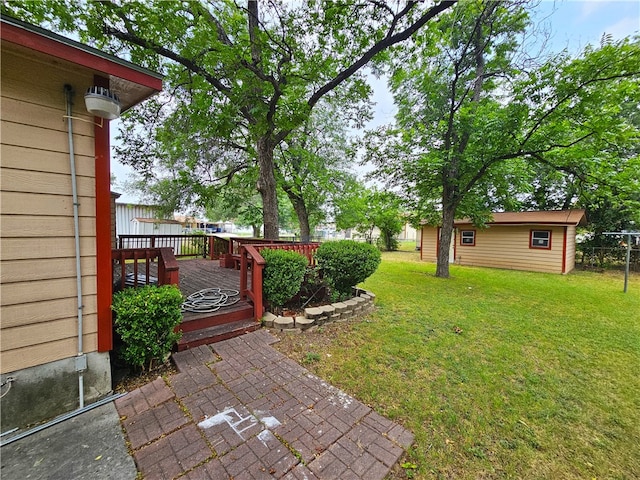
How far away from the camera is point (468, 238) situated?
12.8 metres

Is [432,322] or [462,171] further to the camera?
[462,171]

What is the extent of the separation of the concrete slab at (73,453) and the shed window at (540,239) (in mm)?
14232

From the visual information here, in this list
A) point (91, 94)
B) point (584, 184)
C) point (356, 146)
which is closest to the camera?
point (91, 94)

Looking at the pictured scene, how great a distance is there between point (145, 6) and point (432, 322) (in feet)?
23.1

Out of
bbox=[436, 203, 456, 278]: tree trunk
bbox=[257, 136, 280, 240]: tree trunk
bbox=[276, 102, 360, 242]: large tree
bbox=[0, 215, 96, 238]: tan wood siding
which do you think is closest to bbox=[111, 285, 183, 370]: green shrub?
bbox=[0, 215, 96, 238]: tan wood siding

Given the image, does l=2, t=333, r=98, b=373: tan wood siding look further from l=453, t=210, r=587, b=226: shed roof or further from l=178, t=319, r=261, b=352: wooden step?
l=453, t=210, r=587, b=226: shed roof

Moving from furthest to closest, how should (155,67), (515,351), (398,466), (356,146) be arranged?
1. (356,146)
2. (155,67)
3. (515,351)
4. (398,466)

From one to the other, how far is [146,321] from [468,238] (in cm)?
1402

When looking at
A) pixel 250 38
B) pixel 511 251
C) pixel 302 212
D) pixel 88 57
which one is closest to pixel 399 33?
pixel 250 38

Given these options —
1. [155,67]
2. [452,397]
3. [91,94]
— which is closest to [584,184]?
[452,397]

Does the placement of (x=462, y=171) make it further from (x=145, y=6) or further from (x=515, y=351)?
→ (x=145, y=6)

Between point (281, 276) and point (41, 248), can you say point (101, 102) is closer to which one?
point (41, 248)

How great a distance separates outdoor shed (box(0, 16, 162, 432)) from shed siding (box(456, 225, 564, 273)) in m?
13.9

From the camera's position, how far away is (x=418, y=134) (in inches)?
315
